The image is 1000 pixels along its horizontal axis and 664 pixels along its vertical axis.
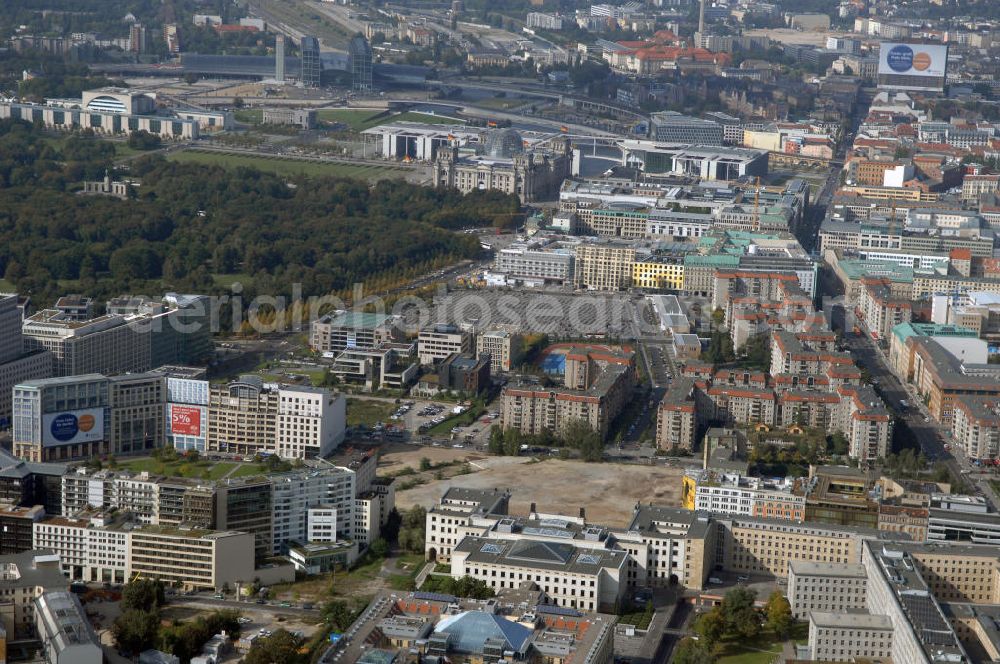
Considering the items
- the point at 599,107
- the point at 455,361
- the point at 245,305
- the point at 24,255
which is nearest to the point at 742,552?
the point at 455,361

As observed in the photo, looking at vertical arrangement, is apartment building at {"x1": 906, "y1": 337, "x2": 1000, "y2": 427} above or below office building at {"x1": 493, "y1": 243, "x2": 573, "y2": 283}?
below

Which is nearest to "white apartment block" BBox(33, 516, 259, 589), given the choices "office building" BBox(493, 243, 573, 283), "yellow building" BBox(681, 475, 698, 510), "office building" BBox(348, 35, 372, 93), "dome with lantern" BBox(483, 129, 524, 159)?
"yellow building" BBox(681, 475, 698, 510)

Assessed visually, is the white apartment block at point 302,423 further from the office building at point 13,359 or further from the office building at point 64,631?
the office building at point 64,631

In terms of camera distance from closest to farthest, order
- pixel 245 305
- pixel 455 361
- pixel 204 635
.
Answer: pixel 204 635
pixel 455 361
pixel 245 305

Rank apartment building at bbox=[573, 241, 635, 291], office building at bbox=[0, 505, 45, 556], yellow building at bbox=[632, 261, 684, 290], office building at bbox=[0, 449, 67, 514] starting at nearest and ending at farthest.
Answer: office building at bbox=[0, 505, 45, 556], office building at bbox=[0, 449, 67, 514], yellow building at bbox=[632, 261, 684, 290], apartment building at bbox=[573, 241, 635, 291]

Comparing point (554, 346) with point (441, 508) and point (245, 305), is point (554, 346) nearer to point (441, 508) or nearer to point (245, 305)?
point (245, 305)

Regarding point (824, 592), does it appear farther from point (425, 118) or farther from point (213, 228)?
point (425, 118)

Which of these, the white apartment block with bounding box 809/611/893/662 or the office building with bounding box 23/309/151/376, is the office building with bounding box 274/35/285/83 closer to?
the office building with bounding box 23/309/151/376
